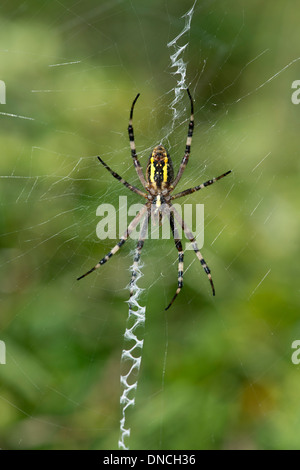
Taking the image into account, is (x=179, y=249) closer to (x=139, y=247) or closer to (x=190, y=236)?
(x=190, y=236)

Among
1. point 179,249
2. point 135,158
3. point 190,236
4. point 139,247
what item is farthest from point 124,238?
point 135,158

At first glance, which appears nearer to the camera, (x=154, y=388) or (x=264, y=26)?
(x=154, y=388)

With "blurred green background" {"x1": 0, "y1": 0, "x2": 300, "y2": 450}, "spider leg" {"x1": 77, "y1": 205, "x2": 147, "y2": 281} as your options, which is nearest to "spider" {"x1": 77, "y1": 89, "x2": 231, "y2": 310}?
"spider leg" {"x1": 77, "y1": 205, "x2": 147, "y2": 281}

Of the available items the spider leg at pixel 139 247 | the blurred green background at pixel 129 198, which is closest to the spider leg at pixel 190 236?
the blurred green background at pixel 129 198

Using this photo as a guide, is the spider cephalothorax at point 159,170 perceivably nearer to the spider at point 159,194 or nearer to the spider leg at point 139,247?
the spider at point 159,194

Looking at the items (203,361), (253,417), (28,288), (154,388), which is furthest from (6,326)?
(253,417)

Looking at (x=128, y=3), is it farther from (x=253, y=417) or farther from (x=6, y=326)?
(x=253, y=417)
